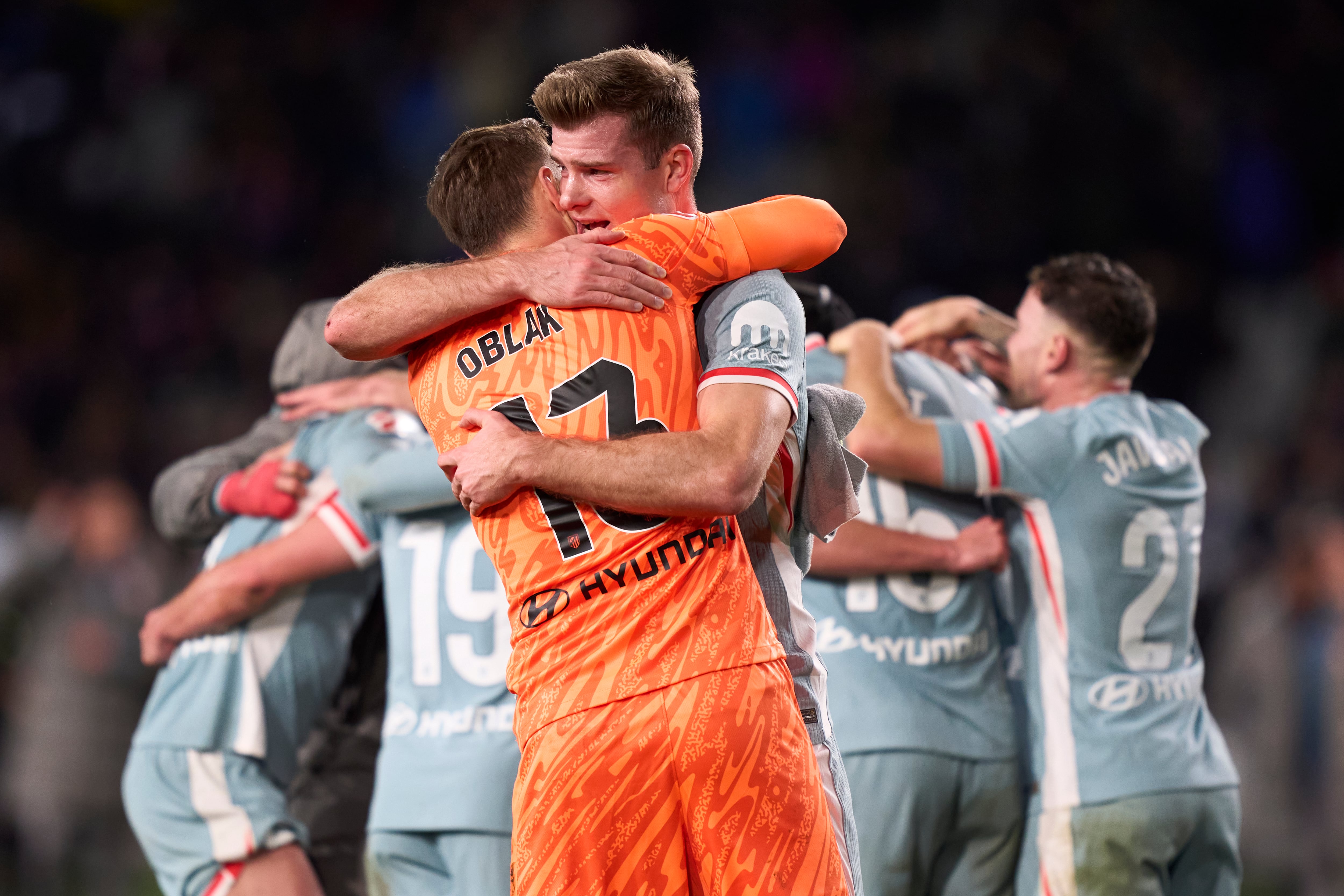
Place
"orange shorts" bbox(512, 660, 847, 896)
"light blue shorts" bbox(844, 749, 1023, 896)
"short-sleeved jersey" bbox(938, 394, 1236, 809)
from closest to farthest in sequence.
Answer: "orange shorts" bbox(512, 660, 847, 896)
"light blue shorts" bbox(844, 749, 1023, 896)
"short-sleeved jersey" bbox(938, 394, 1236, 809)

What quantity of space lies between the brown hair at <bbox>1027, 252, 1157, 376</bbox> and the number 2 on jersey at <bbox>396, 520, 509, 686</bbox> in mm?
2041

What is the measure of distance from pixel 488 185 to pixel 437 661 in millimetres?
Result: 1893

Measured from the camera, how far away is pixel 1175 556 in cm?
402

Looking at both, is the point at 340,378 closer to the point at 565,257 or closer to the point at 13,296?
the point at 565,257

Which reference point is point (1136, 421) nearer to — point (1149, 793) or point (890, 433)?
point (890, 433)

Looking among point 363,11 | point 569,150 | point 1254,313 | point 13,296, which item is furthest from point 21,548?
point 1254,313

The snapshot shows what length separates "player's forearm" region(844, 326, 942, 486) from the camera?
389 centimetres

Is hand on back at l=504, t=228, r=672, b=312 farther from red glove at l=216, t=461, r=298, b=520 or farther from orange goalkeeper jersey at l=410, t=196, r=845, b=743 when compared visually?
red glove at l=216, t=461, r=298, b=520

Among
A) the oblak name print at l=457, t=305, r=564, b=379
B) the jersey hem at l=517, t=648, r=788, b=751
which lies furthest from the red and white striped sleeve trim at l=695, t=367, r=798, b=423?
the jersey hem at l=517, t=648, r=788, b=751

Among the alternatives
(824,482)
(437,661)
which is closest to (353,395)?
(437,661)

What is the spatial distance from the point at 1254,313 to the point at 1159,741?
7770 mm

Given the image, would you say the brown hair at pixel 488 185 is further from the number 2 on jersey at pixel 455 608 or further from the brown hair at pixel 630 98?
the number 2 on jersey at pixel 455 608

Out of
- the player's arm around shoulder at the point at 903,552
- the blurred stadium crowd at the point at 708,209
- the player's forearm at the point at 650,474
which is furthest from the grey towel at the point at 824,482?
the blurred stadium crowd at the point at 708,209

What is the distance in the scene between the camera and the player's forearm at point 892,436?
3.89 m
